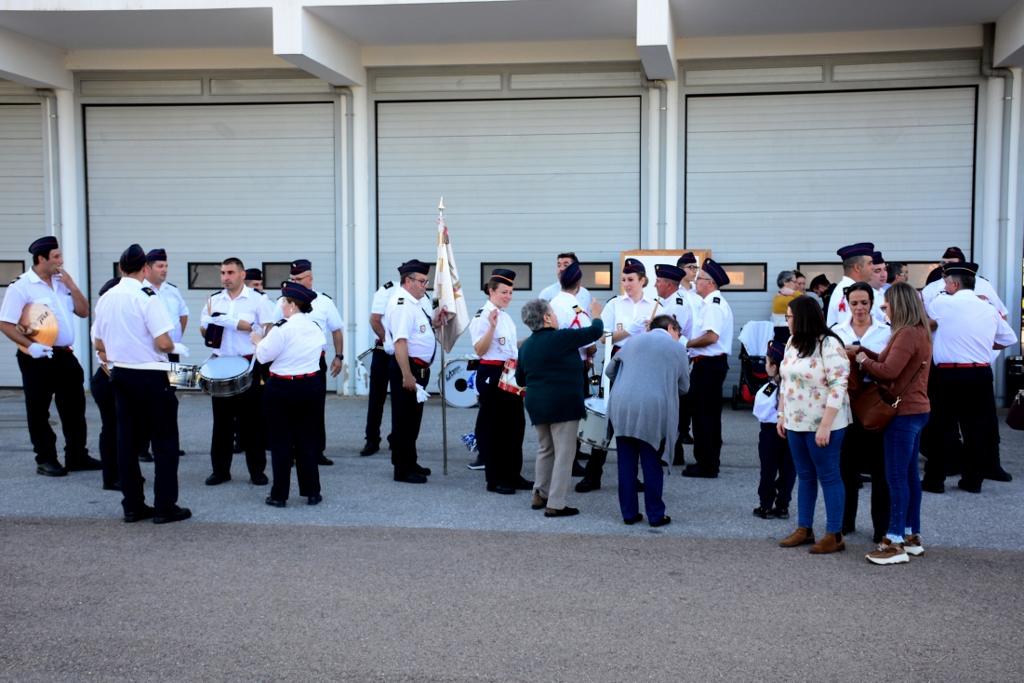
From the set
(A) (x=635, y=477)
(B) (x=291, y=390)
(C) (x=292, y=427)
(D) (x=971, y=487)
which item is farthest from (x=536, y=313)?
(D) (x=971, y=487)

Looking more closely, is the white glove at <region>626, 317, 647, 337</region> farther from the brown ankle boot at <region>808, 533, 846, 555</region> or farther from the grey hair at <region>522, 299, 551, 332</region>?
the brown ankle boot at <region>808, 533, 846, 555</region>

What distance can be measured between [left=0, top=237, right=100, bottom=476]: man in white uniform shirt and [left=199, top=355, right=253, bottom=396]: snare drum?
1.56 meters

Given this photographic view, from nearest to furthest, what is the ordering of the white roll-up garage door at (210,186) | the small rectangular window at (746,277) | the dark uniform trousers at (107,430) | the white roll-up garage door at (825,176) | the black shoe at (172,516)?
1. the black shoe at (172,516)
2. the dark uniform trousers at (107,430)
3. the white roll-up garage door at (825,176)
4. the small rectangular window at (746,277)
5. the white roll-up garage door at (210,186)

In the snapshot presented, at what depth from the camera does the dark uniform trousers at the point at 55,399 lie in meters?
8.36

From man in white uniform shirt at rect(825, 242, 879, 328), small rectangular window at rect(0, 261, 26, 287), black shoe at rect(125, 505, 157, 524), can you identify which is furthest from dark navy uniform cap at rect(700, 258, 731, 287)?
small rectangular window at rect(0, 261, 26, 287)

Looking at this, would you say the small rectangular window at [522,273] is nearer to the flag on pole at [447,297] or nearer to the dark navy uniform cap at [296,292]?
the flag on pole at [447,297]

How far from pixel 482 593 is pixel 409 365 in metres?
3.10

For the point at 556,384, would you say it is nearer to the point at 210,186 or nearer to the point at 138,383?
the point at 138,383

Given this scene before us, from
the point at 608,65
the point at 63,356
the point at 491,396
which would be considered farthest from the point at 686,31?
the point at 63,356

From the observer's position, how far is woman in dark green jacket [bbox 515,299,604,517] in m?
6.81

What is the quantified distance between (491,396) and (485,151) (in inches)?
264

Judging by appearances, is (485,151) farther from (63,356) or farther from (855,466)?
Answer: (855,466)

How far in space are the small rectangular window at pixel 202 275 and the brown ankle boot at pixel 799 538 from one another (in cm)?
1047

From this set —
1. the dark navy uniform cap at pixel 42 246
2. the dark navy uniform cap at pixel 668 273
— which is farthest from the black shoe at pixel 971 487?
the dark navy uniform cap at pixel 42 246
